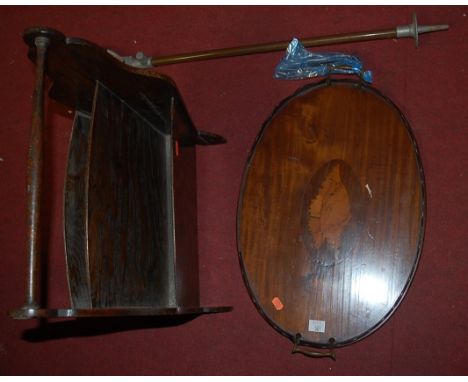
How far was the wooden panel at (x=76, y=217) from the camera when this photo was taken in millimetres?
1564

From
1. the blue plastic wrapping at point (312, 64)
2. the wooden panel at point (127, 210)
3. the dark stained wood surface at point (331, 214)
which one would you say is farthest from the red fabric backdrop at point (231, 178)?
the wooden panel at point (127, 210)

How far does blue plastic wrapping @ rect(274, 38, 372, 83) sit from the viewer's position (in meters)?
1.85

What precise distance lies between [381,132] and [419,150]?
169 mm

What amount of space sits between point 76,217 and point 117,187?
0.66 feet

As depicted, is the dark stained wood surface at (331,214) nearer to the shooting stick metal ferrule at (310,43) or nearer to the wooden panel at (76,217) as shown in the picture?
the shooting stick metal ferrule at (310,43)

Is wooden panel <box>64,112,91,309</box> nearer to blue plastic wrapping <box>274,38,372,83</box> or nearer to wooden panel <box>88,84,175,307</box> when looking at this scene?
wooden panel <box>88,84,175,307</box>

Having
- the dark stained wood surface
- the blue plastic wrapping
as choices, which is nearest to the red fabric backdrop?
the blue plastic wrapping

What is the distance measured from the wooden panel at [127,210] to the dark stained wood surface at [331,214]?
292 mm

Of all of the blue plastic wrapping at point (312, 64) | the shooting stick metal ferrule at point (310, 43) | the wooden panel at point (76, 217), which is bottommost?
the wooden panel at point (76, 217)

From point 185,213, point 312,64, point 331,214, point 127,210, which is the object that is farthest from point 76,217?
point 312,64

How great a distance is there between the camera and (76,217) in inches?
64.4

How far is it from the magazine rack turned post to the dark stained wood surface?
25cm

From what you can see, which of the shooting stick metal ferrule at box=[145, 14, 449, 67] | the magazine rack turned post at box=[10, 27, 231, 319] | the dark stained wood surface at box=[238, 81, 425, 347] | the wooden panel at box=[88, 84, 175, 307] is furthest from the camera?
the shooting stick metal ferrule at box=[145, 14, 449, 67]

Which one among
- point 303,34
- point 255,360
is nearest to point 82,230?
point 255,360
